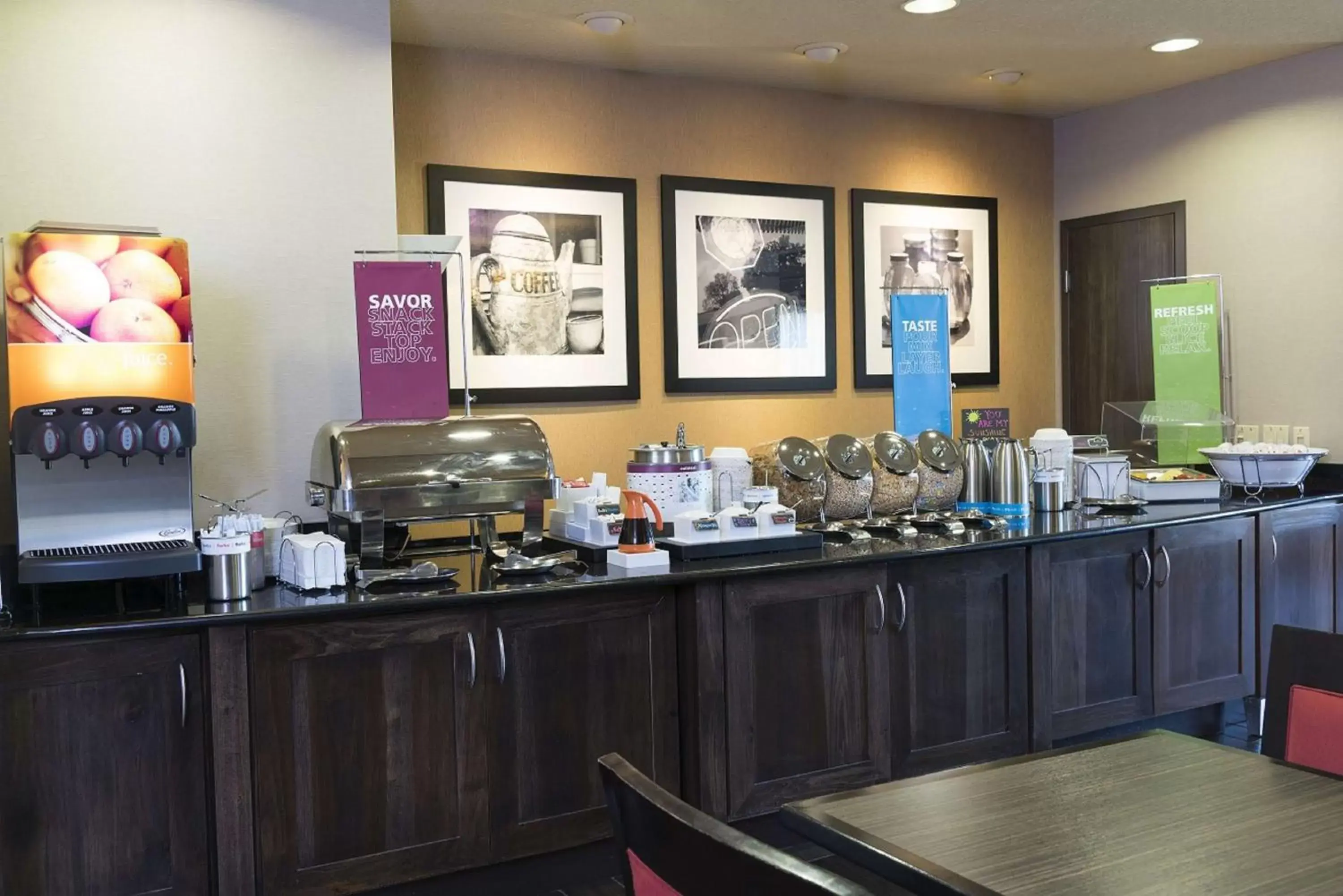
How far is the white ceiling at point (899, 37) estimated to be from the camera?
14.1ft

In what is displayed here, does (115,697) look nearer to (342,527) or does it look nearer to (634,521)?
(342,527)

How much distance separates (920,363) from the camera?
4895mm

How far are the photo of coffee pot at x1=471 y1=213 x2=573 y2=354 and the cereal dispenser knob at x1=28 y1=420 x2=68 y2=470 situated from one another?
7.47ft

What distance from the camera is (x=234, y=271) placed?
11.7ft

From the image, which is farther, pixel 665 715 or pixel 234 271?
pixel 234 271

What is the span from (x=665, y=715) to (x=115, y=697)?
1375 mm

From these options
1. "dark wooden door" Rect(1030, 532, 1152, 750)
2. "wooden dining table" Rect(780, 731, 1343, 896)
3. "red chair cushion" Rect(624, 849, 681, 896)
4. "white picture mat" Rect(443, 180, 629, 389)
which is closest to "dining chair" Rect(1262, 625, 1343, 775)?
"wooden dining table" Rect(780, 731, 1343, 896)

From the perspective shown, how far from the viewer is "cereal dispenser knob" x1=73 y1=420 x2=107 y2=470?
8.89 feet

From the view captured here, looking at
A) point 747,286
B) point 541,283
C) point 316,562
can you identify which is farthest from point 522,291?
point 316,562

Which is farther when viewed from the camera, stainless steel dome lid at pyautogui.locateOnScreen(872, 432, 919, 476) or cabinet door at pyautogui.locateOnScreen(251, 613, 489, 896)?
stainless steel dome lid at pyautogui.locateOnScreen(872, 432, 919, 476)

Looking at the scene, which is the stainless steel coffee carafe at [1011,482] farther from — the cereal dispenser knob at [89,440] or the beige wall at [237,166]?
the cereal dispenser knob at [89,440]

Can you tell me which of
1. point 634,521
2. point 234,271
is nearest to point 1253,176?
point 634,521

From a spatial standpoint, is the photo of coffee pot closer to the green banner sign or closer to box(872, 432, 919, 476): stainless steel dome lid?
box(872, 432, 919, 476): stainless steel dome lid

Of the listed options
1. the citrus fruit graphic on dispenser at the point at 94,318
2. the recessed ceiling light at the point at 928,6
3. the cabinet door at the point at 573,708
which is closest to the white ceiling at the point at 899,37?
the recessed ceiling light at the point at 928,6
